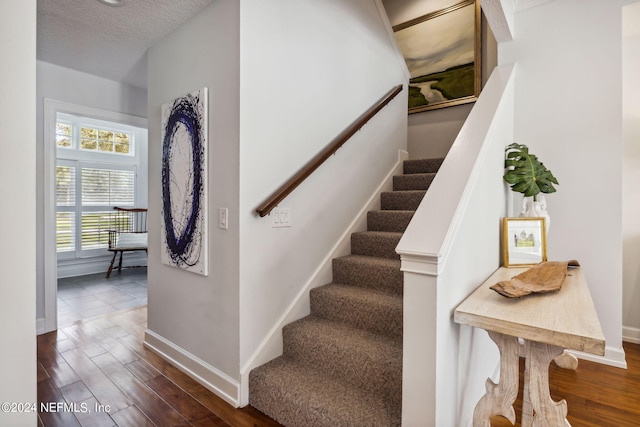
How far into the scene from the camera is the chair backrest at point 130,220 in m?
5.75

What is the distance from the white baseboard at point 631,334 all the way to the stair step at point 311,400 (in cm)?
258

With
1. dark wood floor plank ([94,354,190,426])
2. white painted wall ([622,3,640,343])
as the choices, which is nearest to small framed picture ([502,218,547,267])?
white painted wall ([622,3,640,343])

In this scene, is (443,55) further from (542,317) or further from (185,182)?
(542,317)

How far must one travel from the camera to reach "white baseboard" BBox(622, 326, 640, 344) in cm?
279

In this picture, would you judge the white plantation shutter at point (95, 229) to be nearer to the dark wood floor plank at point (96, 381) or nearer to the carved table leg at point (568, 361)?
the dark wood floor plank at point (96, 381)

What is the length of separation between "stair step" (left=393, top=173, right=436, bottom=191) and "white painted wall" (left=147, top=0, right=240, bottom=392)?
1.84 m

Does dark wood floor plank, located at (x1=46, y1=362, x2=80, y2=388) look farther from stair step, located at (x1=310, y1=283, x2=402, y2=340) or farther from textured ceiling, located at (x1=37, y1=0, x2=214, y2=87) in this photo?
textured ceiling, located at (x1=37, y1=0, x2=214, y2=87)

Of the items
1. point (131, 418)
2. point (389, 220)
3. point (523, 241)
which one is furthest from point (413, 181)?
point (131, 418)

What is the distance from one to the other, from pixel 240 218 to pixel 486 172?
134 cm

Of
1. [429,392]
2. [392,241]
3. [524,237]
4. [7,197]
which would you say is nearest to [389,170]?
[392,241]

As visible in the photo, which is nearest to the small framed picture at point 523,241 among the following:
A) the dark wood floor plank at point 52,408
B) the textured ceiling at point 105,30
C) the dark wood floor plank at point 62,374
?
the textured ceiling at point 105,30

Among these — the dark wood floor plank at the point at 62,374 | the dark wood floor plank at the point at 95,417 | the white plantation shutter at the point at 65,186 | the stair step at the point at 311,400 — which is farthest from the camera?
the white plantation shutter at the point at 65,186

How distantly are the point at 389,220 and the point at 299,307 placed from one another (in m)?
1.04

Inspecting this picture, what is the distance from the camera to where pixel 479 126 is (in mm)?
1750
